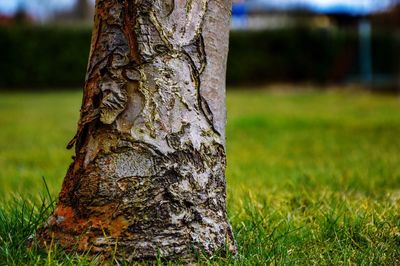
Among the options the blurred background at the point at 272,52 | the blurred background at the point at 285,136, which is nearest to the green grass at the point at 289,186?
A: the blurred background at the point at 285,136

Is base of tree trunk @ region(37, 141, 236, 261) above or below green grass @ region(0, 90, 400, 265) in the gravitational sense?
above

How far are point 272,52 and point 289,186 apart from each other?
50.4 feet

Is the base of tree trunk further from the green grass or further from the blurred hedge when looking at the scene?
the blurred hedge

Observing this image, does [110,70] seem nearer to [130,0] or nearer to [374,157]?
[130,0]

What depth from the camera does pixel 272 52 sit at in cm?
1875

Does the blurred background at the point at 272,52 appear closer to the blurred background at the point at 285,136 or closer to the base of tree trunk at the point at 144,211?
the blurred background at the point at 285,136

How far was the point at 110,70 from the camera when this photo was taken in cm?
210

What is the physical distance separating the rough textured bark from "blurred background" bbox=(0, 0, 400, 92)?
14908 mm

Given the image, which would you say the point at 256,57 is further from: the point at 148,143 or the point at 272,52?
the point at 148,143

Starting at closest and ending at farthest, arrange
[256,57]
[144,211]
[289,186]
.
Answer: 1. [144,211]
2. [289,186]
3. [256,57]

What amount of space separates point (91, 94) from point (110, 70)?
10 cm

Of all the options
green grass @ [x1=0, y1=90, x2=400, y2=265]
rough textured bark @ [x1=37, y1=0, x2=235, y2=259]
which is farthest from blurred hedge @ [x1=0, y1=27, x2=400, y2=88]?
rough textured bark @ [x1=37, y1=0, x2=235, y2=259]

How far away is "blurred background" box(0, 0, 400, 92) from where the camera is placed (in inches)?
682

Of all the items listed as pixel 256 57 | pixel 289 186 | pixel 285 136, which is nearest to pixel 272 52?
pixel 256 57
